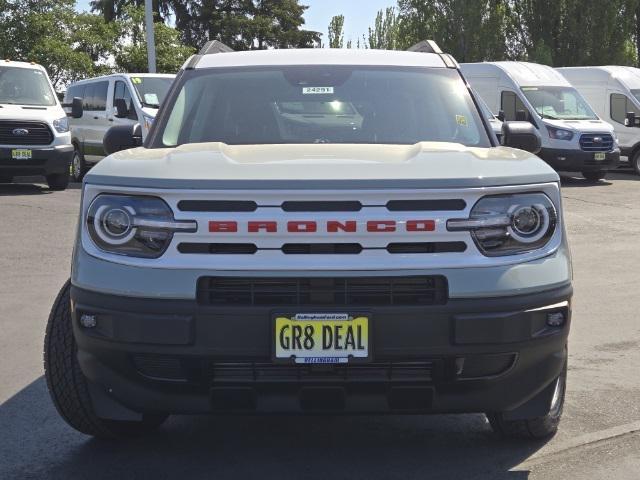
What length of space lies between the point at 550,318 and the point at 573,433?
100 centimetres

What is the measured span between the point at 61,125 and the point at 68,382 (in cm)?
1335

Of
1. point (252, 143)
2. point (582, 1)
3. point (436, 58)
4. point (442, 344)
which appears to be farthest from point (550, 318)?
point (582, 1)

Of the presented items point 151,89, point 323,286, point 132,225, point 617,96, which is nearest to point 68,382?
point 132,225

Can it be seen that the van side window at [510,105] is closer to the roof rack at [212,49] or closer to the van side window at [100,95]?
the van side window at [100,95]

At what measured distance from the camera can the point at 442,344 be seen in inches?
147

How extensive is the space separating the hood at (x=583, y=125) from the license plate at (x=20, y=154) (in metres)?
9.47

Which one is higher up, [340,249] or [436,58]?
[436,58]

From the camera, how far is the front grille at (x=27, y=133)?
54.3 feet

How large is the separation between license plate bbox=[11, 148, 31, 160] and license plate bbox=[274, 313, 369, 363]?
13.7 metres

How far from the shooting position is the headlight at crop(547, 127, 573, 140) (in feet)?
65.4

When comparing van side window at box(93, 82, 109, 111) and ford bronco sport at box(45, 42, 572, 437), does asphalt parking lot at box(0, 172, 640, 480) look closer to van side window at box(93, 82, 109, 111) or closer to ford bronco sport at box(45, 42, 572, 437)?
ford bronco sport at box(45, 42, 572, 437)

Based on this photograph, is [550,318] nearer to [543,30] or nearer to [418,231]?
[418,231]

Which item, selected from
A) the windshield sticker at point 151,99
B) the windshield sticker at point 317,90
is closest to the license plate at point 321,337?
the windshield sticker at point 317,90

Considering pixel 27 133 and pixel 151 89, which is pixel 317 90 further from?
pixel 151 89
